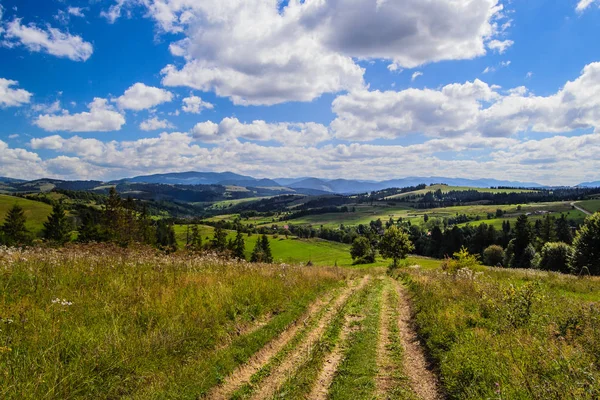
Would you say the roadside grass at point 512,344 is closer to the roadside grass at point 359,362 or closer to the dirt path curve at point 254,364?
the roadside grass at point 359,362

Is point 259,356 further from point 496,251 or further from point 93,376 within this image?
point 496,251

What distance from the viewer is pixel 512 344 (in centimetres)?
763

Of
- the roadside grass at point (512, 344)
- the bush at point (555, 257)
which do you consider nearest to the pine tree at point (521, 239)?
the bush at point (555, 257)

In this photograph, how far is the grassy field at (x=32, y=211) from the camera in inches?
5565

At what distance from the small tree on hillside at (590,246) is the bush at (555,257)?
18.0 meters

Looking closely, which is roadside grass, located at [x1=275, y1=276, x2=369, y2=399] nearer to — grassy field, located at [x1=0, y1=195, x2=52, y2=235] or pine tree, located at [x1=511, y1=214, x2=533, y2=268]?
pine tree, located at [x1=511, y1=214, x2=533, y2=268]

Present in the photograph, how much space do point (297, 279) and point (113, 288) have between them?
832cm

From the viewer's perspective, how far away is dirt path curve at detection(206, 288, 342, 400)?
6.29 metres

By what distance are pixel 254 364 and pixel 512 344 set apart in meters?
6.31

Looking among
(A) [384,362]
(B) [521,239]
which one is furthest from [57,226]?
(B) [521,239]

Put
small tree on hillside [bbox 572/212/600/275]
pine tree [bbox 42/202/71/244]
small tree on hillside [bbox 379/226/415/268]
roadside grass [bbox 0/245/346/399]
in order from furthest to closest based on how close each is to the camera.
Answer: pine tree [bbox 42/202/71/244] < small tree on hillside [bbox 379/226/415/268] < small tree on hillside [bbox 572/212/600/275] < roadside grass [bbox 0/245/346/399]

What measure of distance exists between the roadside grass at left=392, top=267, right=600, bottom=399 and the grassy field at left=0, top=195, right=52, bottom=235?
165m

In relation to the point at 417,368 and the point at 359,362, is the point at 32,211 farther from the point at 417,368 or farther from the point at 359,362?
the point at 417,368

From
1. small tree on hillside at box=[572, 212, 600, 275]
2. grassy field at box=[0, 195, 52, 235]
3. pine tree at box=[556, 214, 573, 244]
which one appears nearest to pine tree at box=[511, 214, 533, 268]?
pine tree at box=[556, 214, 573, 244]
